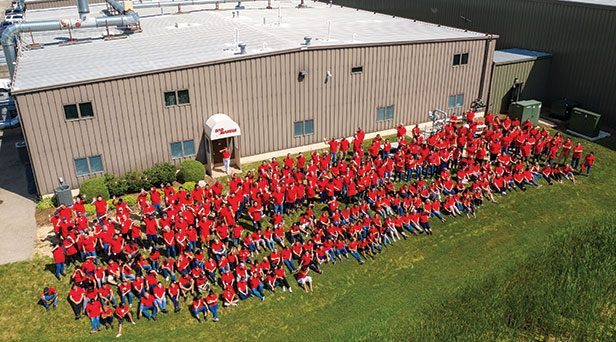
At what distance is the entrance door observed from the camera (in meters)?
25.5

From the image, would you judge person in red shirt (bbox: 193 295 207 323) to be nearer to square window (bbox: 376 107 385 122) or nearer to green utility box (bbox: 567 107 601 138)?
square window (bbox: 376 107 385 122)

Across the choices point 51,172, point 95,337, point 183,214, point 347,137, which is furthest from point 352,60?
point 95,337

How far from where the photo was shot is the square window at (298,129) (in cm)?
2742

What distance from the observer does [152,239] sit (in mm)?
19422

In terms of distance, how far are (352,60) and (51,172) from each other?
1627 centimetres

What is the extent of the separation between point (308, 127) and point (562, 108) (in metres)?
16.6

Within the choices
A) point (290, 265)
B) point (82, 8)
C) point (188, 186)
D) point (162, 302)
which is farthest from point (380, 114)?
point (82, 8)

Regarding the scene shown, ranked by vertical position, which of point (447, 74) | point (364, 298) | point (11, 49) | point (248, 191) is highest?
point (11, 49)

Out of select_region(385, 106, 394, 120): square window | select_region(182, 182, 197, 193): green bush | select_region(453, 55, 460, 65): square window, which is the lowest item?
select_region(182, 182, 197, 193): green bush

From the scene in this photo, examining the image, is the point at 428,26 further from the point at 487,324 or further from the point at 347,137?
the point at 487,324

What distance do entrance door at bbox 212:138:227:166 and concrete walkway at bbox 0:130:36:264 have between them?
28.2 feet

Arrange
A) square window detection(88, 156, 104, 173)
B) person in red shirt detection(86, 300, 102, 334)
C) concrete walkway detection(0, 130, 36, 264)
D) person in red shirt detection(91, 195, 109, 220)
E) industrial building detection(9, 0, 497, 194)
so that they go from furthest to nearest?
square window detection(88, 156, 104, 173)
industrial building detection(9, 0, 497, 194)
person in red shirt detection(91, 195, 109, 220)
concrete walkway detection(0, 130, 36, 264)
person in red shirt detection(86, 300, 102, 334)

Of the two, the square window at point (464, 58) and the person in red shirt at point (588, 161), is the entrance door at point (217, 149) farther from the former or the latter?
the person in red shirt at point (588, 161)

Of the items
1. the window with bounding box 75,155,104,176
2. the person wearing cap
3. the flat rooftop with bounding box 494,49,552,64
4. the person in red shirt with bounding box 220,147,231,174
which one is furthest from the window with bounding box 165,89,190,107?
the flat rooftop with bounding box 494,49,552,64
